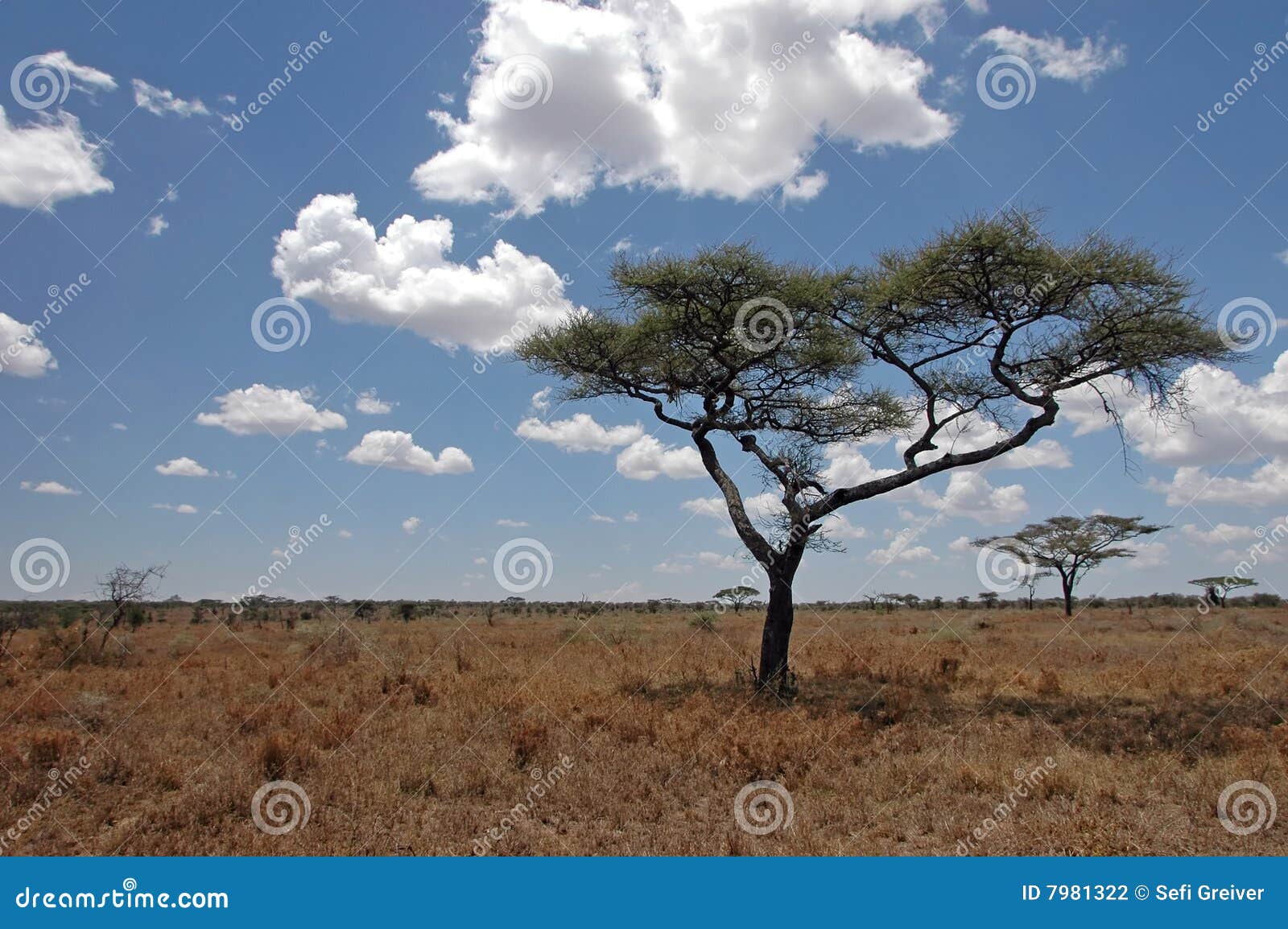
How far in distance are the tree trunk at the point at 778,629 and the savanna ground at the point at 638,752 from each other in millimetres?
694

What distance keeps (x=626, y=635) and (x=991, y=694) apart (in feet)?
48.3

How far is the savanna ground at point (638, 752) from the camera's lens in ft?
21.6

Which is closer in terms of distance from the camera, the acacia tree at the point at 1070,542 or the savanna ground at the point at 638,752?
the savanna ground at the point at 638,752

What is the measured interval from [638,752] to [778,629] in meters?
5.53

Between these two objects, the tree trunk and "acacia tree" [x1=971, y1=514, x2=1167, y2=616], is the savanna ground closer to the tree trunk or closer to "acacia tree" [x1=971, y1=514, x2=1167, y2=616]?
the tree trunk

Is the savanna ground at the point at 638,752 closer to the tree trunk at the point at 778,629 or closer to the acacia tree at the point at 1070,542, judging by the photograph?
the tree trunk at the point at 778,629

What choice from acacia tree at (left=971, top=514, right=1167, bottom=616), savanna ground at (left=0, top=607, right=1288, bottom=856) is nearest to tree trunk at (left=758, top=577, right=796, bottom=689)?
savanna ground at (left=0, top=607, right=1288, bottom=856)

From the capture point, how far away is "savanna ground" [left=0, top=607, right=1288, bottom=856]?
6.60 meters

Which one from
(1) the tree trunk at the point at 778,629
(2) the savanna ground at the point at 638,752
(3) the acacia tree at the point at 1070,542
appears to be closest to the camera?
(2) the savanna ground at the point at 638,752

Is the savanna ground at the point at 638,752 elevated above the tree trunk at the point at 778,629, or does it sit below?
below

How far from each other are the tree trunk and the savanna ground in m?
0.69

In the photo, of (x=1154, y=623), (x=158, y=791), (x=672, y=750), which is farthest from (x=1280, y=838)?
(x=1154, y=623)

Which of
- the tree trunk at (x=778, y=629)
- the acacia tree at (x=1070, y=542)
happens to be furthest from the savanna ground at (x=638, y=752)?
the acacia tree at (x=1070, y=542)

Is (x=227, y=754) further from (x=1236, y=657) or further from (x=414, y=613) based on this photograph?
(x=414, y=613)
